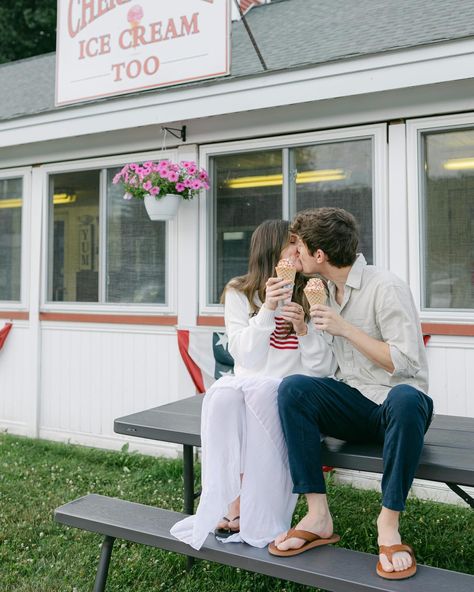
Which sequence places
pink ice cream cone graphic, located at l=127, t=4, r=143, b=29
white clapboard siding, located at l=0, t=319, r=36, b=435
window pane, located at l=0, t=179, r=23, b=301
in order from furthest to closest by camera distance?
window pane, located at l=0, t=179, r=23, b=301, white clapboard siding, located at l=0, t=319, r=36, b=435, pink ice cream cone graphic, located at l=127, t=4, r=143, b=29

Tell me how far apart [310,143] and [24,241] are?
2906 millimetres

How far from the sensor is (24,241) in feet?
19.4

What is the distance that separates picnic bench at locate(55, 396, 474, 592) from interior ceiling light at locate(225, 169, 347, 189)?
206 cm

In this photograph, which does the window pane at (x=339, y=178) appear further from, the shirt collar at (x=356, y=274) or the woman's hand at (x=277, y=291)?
the woman's hand at (x=277, y=291)

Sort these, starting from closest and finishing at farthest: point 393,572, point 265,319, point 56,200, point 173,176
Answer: point 393,572 < point 265,319 < point 173,176 < point 56,200

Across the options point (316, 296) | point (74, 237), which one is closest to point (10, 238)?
point (74, 237)

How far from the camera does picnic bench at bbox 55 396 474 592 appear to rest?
208cm

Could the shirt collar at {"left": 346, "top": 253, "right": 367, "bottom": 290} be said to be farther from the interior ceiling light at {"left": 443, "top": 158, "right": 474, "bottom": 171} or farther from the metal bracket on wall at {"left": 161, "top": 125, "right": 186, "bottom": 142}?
the metal bracket on wall at {"left": 161, "top": 125, "right": 186, "bottom": 142}

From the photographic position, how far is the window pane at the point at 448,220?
4.11 m

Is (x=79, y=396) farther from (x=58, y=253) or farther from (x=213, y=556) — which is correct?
(x=213, y=556)

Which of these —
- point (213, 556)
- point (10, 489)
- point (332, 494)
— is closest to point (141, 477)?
point (10, 489)

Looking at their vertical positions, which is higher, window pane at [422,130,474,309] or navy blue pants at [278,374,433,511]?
window pane at [422,130,474,309]

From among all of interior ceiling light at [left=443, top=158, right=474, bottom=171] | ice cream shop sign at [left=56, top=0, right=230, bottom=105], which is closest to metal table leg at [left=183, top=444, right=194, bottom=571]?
interior ceiling light at [left=443, top=158, right=474, bottom=171]

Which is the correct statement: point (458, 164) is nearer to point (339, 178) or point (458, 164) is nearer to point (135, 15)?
point (339, 178)
